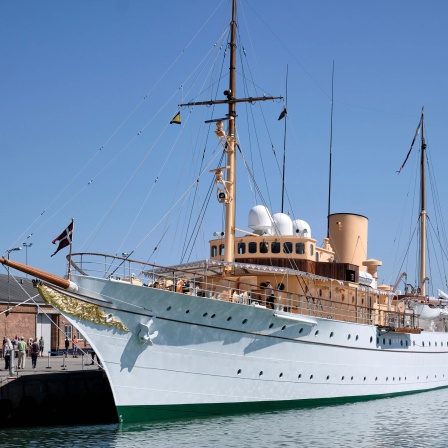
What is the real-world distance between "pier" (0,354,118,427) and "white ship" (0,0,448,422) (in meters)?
2.21

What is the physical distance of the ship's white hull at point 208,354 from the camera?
2094 centimetres

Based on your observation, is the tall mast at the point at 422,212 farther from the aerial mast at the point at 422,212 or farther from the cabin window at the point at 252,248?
the cabin window at the point at 252,248

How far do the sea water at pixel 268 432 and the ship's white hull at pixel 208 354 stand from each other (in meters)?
0.60

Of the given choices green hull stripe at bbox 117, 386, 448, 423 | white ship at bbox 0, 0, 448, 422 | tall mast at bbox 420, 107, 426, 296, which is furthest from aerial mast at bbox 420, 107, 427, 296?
green hull stripe at bbox 117, 386, 448, 423

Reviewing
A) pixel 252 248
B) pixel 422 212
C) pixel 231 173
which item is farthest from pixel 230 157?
pixel 422 212

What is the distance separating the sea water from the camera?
19000 millimetres

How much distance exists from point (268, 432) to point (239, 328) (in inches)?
131

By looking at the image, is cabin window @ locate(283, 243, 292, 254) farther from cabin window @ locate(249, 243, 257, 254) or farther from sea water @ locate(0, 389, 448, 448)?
sea water @ locate(0, 389, 448, 448)

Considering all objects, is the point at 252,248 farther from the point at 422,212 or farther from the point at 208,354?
the point at 422,212

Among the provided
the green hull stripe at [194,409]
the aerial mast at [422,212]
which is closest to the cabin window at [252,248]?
the green hull stripe at [194,409]

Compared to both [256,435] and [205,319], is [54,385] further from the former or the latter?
[256,435]

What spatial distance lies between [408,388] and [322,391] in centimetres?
651

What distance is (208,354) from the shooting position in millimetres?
21906

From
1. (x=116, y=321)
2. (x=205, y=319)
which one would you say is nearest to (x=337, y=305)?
(x=205, y=319)
